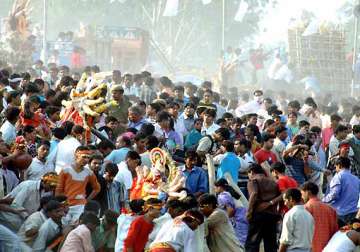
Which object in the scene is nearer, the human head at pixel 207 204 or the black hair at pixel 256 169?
the human head at pixel 207 204

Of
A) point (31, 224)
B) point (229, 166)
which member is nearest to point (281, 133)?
point (229, 166)

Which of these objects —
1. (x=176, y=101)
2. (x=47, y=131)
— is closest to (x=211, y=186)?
(x=47, y=131)

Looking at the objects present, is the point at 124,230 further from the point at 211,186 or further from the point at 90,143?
the point at 90,143

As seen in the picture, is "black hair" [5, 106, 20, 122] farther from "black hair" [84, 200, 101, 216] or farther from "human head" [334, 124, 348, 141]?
"human head" [334, 124, 348, 141]

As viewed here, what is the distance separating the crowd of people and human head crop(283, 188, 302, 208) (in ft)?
0.06

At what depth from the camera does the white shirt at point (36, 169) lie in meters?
16.8

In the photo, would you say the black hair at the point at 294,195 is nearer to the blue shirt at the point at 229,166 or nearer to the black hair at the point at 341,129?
the blue shirt at the point at 229,166

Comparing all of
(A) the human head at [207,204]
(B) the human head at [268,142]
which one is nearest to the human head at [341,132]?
(B) the human head at [268,142]

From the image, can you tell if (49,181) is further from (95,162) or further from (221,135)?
A: (221,135)

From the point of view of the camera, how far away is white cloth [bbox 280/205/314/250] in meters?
16.1

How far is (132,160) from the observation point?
1706cm

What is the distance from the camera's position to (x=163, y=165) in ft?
53.6

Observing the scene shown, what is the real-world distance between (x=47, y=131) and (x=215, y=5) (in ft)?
173

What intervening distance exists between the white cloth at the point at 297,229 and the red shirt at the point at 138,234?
2.22 metres
